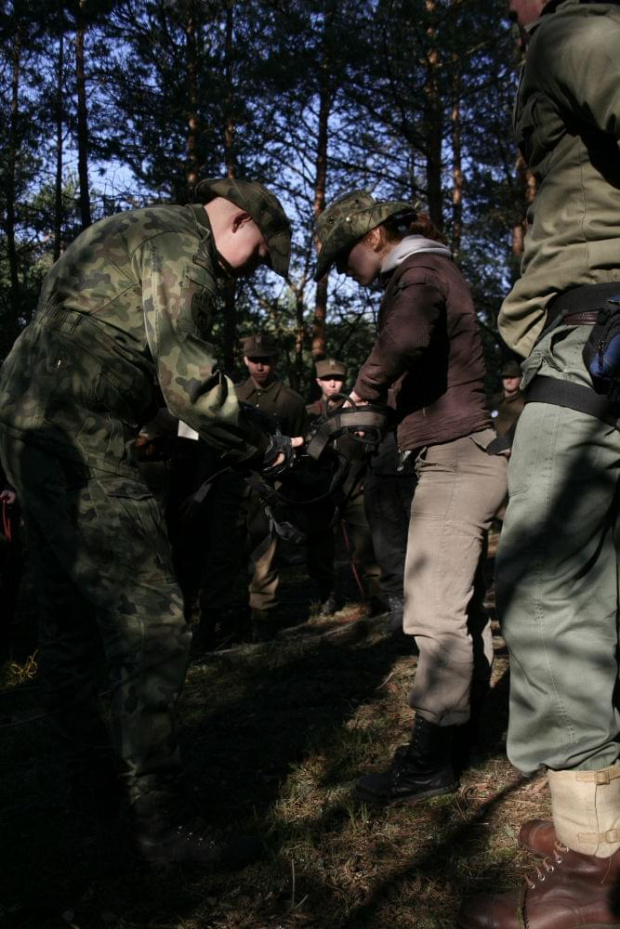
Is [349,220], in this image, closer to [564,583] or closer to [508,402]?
[564,583]

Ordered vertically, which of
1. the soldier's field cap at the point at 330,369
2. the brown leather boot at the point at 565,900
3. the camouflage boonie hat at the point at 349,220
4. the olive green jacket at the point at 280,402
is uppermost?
the camouflage boonie hat at the point at 349,220

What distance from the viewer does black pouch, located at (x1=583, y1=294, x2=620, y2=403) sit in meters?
1.78

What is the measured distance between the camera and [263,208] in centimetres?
268

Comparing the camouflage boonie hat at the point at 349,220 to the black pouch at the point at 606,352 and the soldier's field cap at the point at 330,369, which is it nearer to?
the black pouch at the point at 606,352

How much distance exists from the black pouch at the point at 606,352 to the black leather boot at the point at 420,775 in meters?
1.41

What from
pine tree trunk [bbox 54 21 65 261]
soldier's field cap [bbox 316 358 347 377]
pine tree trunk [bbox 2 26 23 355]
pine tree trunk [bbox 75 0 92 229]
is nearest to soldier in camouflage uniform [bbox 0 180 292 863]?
soldier's field cap [bbox 316 358 347 377]

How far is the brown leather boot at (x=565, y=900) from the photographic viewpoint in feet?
6.21

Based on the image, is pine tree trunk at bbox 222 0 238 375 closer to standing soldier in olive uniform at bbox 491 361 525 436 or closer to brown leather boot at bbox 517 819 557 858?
standing soldier in olive uniform at bbox 491 361 525 436

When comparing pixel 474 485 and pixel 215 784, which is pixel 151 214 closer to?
pixel 474 485

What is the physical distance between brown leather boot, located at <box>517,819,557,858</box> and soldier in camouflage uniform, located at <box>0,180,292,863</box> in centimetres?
87

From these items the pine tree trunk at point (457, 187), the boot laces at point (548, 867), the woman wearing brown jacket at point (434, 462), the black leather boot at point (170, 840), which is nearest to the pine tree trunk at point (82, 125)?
the pine tree trunk at point (457, 187)

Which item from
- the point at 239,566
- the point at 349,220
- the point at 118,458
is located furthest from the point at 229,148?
the point at 118,458

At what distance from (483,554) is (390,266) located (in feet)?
3.52

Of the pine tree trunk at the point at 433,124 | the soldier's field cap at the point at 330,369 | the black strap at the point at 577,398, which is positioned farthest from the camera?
the pine tree trunk at the point at 433,124
